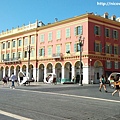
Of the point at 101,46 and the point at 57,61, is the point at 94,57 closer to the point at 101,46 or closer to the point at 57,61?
the point at 101,46

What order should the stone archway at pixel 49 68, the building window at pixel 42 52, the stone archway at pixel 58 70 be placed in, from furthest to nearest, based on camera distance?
the building window at pixel 42 52, the stone archway at pixel 49 68, the stone archway at pixel 58 70

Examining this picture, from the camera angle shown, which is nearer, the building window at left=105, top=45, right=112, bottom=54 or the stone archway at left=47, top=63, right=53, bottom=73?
the building window at left=105, top=45, right=112, bottom=54

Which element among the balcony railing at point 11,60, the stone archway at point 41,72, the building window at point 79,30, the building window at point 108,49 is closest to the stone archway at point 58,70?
the stone archway at point 41,72

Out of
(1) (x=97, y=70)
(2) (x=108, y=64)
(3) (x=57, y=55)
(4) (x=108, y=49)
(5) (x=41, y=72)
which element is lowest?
(5) (x=41, y=72)

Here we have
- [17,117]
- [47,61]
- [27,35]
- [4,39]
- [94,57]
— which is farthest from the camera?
[4,39]

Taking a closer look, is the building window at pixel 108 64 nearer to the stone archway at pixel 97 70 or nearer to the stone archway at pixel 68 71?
the stone archway at pixel 97 70

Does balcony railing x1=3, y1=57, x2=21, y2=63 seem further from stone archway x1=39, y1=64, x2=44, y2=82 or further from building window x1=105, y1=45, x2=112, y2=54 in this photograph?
building window x1=105, y1=45, x2=112, y2=54

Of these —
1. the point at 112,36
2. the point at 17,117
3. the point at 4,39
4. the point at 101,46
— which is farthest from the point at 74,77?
the point at 17,117

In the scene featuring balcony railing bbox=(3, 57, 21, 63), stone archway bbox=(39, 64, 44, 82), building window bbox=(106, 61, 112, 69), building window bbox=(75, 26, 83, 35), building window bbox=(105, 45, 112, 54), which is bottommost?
stone archway bbox=(39, 64, 44, 82)

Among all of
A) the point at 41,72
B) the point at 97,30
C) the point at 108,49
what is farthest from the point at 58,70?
the point at 97,30

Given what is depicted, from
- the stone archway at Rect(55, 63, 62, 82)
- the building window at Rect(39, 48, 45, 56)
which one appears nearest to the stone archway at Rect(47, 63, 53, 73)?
the stone archway at Rect(55, 63, 62, 82)

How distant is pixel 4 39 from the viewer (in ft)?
212

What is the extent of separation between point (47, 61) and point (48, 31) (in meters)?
6.82

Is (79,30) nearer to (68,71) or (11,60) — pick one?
(68,71)
